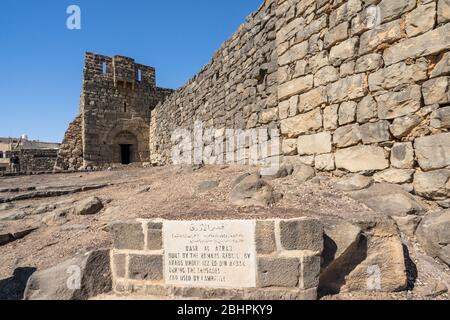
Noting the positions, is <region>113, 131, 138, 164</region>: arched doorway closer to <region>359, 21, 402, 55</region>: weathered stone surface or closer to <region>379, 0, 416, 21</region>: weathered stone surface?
Result: <region>359, 21, 402, 55</region>: weathered stone surface

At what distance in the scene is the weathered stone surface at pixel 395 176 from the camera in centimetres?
313

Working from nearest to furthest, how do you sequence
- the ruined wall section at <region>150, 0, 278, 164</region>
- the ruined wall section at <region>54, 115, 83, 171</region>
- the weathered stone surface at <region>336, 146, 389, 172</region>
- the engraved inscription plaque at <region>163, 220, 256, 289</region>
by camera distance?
1. the engraved inscription plaque at <region>163, 220, 256, 289</region>
2. the weathered stone surface at <region>336, 146, 389, 172</region>
3. the ruined wall section at <region>150, 0, 278, 164</region>
4. the ruined wall section at <region>54, 115, 83, 171</region>

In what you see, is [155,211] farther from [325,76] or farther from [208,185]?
[325,76]

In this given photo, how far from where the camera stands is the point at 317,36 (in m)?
4.29

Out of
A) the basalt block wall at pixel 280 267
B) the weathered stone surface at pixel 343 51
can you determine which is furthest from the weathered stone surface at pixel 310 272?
the weathered stone surface at pixel 343 51

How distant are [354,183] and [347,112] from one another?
0.92m

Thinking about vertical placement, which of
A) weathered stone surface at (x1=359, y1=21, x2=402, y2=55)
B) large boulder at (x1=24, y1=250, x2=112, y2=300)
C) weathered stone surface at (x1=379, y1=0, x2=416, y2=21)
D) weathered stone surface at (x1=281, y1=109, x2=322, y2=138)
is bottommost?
large boulder at (x1=24, y1=250, x2=112, y2=300)

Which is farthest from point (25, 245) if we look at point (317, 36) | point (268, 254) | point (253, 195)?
point (317, 36)

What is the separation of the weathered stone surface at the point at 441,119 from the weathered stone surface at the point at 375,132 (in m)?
0.45

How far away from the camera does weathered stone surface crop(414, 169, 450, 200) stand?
2.84 m

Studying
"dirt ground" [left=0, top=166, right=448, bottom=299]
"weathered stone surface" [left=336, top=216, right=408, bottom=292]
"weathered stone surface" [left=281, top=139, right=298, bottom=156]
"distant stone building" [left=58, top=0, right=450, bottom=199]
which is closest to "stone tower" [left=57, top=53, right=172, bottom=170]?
"distant stone building" [left=58, top=0, right=450, bottom=199]

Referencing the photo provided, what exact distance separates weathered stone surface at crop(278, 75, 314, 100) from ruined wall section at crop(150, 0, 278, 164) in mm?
380
